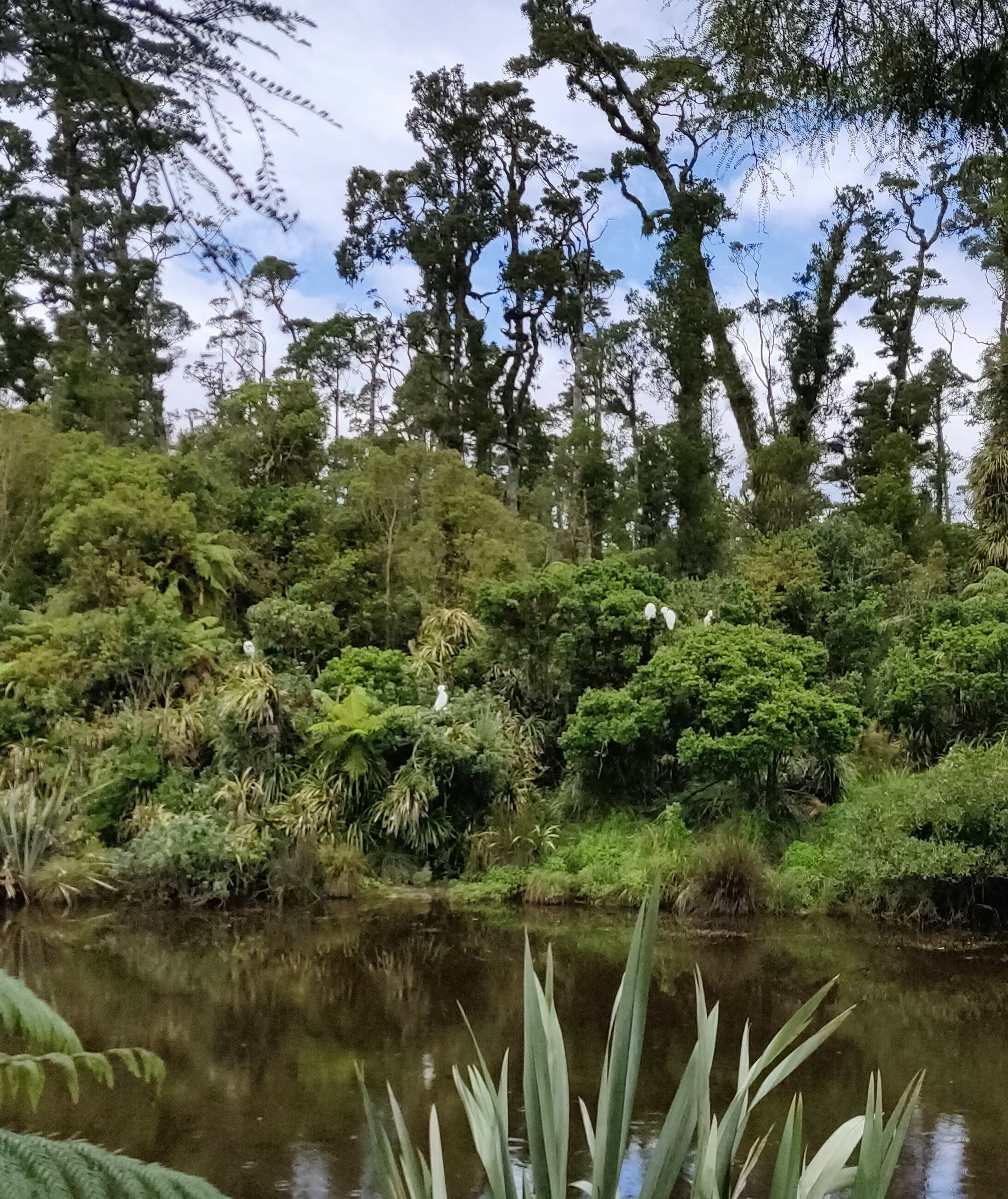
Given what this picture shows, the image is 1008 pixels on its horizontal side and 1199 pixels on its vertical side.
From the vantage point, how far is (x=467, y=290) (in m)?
18.8

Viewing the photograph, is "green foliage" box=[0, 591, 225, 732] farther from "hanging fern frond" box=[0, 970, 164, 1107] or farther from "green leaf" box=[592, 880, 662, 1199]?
"hanging fern frond" box=[0, 970, 164, 1107]

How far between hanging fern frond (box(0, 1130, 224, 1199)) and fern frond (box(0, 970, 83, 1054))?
0.12 metres

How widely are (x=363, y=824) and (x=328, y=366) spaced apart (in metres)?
13.5

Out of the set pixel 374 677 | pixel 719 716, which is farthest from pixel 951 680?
pixel 374 677

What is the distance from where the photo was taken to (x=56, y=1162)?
1.31m

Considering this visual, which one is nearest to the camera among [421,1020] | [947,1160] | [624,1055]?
[624,1055]

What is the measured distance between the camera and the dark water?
3.90 m

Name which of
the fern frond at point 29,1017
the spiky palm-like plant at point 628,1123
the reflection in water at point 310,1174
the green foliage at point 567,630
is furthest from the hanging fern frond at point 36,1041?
the green foliage at point 567,630

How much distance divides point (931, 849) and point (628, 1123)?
535 centimetres

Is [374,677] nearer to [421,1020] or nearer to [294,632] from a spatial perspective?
[294,632]

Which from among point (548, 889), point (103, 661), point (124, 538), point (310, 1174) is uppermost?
point (124, 538)

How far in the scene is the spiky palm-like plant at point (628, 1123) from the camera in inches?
82.2

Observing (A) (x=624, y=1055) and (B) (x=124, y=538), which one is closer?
(A) (x=624, y=1055)

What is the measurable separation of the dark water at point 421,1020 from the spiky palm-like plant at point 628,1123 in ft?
4.49
